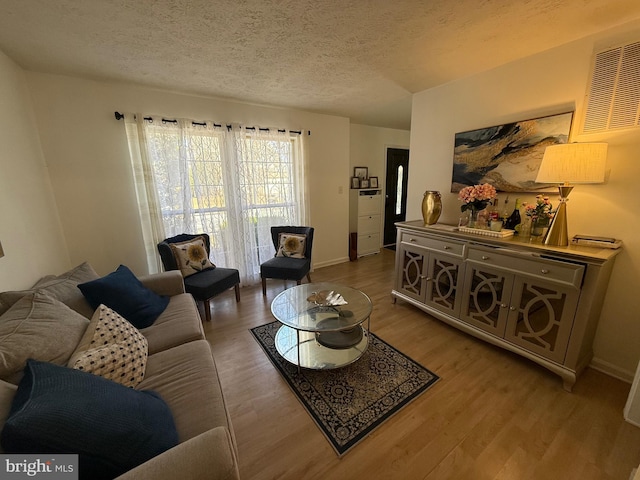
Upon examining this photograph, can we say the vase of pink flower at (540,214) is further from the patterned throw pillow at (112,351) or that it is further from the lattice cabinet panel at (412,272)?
the patterned throw pillow at (112,351)

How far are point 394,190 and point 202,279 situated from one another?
405 cm

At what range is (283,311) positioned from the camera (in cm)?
203

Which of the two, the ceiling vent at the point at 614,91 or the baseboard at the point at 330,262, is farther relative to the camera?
the baseboard at the point at 330,262

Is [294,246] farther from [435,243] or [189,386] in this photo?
[189,386]

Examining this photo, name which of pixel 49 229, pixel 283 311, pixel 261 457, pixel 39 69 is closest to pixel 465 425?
pixel 261 457

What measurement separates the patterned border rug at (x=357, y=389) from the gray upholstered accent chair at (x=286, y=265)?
1013 millimetres

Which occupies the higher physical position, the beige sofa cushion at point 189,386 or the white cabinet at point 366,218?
the white cabinet at point 366,218

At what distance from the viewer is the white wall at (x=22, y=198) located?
5.37 feet

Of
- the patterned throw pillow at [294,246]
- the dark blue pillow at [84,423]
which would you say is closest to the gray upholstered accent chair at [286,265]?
the patterned throw pillow at [294,246]

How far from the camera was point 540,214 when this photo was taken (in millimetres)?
1917

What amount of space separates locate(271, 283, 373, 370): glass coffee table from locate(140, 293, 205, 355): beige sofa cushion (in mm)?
568

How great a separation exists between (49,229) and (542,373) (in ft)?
13.7

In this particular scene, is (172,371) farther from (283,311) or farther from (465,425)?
(465,425)

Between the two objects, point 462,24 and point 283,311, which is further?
point 283,311
